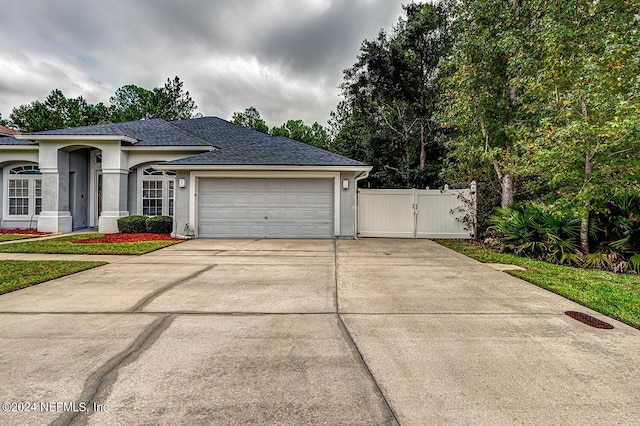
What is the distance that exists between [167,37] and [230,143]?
607cm

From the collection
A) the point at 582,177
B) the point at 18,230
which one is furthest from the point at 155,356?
the point at 18,230

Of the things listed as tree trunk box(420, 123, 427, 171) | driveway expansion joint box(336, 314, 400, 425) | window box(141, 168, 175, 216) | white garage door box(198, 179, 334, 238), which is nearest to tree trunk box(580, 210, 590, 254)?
white garage door box(198, 179, 334, 238)

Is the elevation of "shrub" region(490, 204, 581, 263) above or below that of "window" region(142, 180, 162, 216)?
below

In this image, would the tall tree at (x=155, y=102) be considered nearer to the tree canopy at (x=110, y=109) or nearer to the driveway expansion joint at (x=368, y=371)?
the tree canopy at (x=110, y=109)

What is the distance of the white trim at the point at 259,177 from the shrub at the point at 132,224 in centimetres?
259

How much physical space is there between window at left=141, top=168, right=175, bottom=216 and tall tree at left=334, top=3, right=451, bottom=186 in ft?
34.3

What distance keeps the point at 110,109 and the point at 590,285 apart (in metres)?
42.9

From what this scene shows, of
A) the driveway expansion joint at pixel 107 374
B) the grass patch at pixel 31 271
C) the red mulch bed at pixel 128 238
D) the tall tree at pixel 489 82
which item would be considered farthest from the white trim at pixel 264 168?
A: the driveway expansion joint at pixel 107 374

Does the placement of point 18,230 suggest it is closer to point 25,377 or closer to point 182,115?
point 25,377

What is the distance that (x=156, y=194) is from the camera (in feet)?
46.2

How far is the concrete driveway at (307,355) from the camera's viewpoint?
2.12 metres

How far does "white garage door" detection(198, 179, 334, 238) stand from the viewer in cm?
1170

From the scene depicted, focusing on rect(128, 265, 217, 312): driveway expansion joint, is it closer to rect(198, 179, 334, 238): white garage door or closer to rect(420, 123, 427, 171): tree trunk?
rect(198, 179, 334, 238): white garage door

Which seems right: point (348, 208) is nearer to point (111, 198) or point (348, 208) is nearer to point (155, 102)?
point (111, 198)
